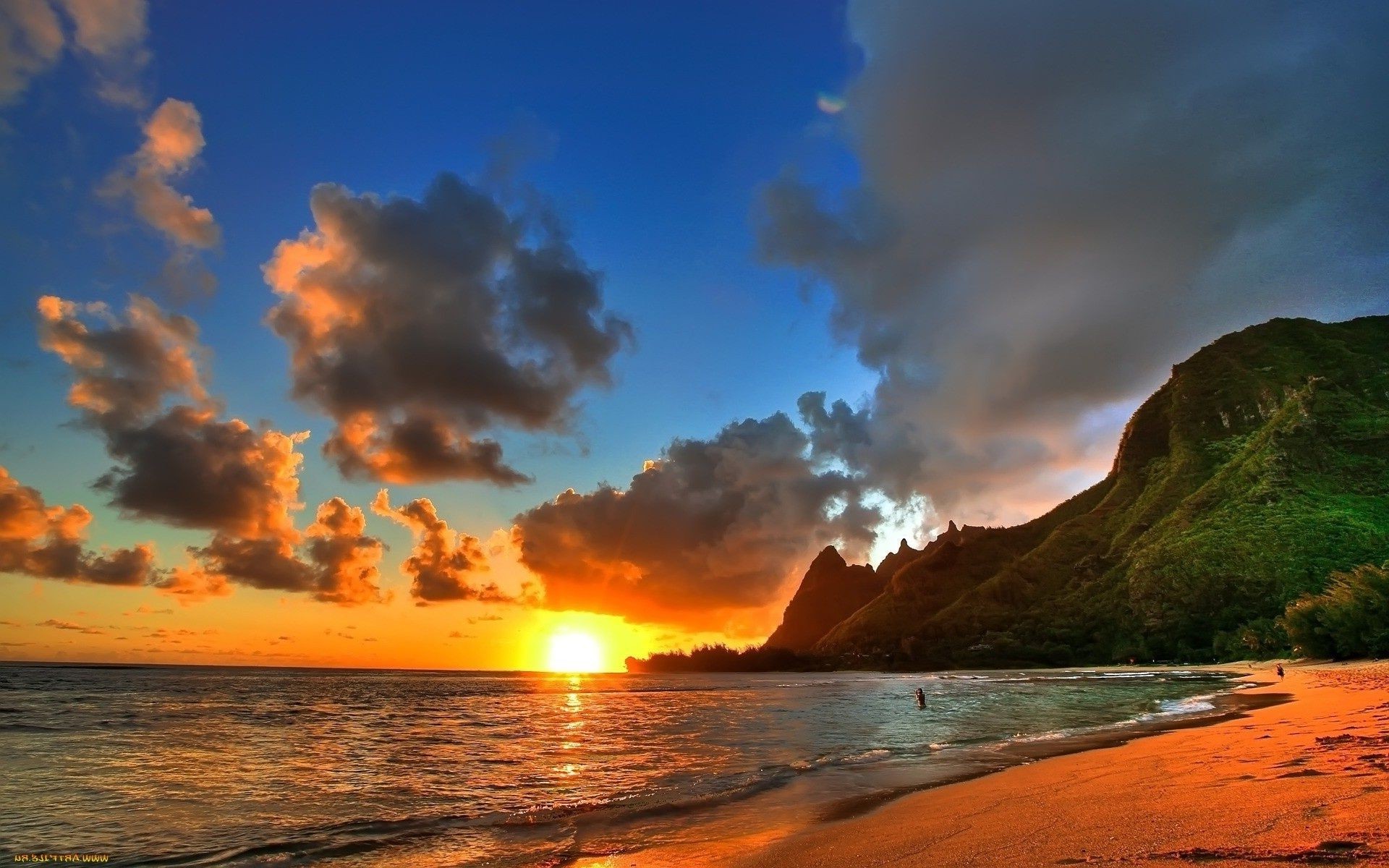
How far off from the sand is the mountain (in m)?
104

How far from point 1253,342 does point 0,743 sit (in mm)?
257423

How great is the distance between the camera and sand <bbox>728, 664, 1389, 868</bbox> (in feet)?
25.5

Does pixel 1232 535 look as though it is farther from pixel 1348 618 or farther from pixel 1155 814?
pixel 1155 814

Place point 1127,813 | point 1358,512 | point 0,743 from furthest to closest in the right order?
point 1358,512
point 0,743
point 1127,813

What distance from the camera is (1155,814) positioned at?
10.4 m

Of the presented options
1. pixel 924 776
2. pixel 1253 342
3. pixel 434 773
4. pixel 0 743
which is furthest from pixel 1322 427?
pixel 0 743

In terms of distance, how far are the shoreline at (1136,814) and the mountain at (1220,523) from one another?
A: 102364 millimetres

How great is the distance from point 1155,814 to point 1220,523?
486 feet

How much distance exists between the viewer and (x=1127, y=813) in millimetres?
10789

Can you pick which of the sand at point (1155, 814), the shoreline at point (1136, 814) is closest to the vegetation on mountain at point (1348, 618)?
the shoreline at point (1136, 814)

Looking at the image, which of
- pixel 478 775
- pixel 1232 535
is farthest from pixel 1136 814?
pixel 1232 535

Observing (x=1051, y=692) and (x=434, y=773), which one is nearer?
(x=434, y=773)

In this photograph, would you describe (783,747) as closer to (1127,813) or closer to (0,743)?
(1127,813)

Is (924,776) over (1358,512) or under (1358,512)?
under
